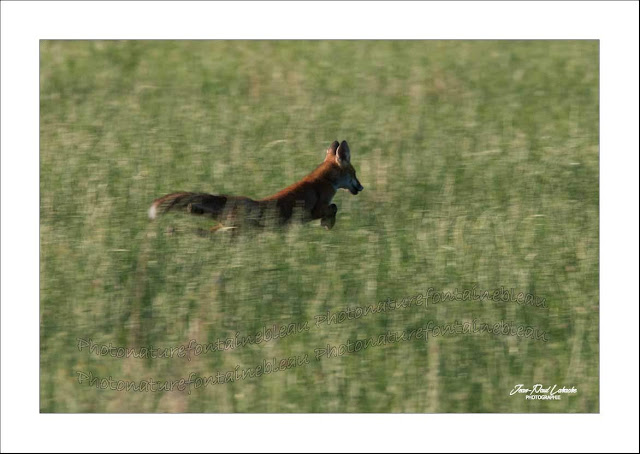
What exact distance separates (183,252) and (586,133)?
5.44m

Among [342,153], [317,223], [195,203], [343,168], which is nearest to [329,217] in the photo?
[317,223]

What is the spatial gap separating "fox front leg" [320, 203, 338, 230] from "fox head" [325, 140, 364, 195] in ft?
1.09

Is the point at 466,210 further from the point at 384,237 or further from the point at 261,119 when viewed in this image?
the point at 261,119

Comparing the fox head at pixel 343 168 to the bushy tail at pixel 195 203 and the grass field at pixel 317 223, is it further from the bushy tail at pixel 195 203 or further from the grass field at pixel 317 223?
the bushy tail at pixel 195 203

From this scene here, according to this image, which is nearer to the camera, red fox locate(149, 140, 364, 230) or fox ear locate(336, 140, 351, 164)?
red fox locate(149, 140, 364, 230)

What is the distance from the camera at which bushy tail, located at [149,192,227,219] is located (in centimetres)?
870

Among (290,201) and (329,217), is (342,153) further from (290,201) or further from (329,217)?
(290,201)

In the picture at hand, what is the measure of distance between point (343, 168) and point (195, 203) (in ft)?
5.73

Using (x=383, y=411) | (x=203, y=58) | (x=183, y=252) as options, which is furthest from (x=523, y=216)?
(x=203, y=58)

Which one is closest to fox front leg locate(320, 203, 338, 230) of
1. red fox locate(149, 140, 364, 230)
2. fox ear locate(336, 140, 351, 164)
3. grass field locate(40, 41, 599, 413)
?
red fox locate(149, 140, 364, 230)

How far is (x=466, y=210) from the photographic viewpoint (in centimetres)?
961

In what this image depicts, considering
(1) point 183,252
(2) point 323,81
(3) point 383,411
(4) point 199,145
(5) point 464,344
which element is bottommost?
(3) point 383,411

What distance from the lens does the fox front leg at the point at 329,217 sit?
9.20 metres

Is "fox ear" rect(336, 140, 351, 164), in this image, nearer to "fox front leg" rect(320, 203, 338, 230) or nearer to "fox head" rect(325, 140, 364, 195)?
"fox head" rect(325, 140, 364, 195)
